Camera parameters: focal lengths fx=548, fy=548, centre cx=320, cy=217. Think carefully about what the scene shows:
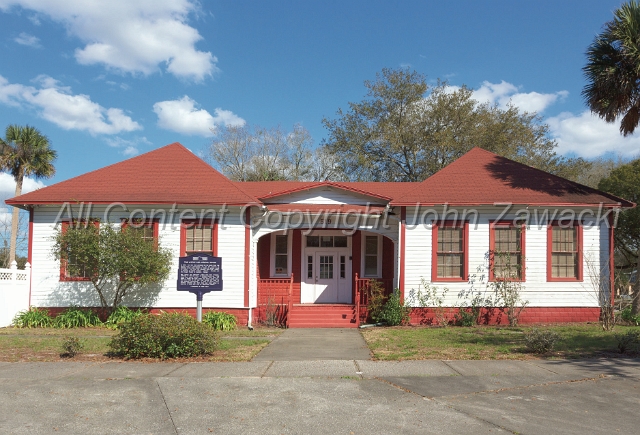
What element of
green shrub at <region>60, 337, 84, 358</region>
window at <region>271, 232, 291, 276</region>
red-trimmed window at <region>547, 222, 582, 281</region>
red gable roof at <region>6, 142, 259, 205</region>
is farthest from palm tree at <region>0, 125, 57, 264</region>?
red-trimmed window at <region>547, 222, 582, 281</region>

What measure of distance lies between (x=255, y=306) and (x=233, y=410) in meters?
10.0

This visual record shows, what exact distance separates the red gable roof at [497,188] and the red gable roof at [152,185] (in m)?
5.66

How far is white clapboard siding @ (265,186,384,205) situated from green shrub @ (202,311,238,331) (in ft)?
12.4

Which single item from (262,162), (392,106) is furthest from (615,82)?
(262,162)

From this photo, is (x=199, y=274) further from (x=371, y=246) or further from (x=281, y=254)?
(x=371, y=246)

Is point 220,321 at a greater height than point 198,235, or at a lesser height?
lesser

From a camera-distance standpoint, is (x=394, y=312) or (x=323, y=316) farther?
(x=323, y=316)

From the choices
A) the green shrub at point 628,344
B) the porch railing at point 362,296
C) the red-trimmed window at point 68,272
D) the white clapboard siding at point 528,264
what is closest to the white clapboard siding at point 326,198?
the white clapboard siding at point 528,264

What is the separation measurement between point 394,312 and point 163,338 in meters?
7.96

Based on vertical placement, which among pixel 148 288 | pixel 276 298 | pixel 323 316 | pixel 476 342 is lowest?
pixel 476 342

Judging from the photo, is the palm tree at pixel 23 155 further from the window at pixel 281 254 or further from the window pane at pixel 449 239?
the window pane at pixel 449 239

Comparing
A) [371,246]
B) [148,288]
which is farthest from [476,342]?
[148,288]

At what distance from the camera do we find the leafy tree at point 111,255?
15336 millimetres

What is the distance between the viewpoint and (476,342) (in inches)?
500
